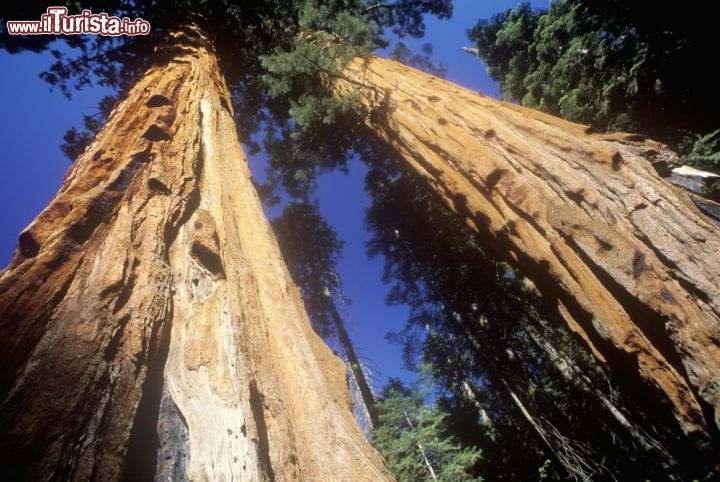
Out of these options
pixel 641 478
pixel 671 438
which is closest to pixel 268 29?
pixel 671 438

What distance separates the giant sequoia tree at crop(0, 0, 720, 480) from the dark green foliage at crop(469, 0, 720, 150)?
4.23m

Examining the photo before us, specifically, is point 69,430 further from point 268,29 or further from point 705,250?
point 268,29

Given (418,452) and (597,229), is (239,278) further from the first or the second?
(418,452)

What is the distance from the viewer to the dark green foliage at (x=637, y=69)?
23.0 ft

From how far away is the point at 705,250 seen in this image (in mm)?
3721

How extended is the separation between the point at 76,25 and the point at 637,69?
12858 mm

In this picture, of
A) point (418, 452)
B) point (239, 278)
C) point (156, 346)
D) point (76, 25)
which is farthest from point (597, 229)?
point (76, 25)

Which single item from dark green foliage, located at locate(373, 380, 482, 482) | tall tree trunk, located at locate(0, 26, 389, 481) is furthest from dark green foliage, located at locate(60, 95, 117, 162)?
dark green foliage, located at locate(373, 380, 482, 482)

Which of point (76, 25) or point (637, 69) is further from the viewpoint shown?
point (637, 69)

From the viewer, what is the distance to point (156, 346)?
233cm

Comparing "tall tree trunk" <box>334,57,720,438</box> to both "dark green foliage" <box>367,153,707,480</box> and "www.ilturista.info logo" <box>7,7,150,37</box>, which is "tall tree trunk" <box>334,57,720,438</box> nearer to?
"dark green foliage" <box>367,153,707,480</box>

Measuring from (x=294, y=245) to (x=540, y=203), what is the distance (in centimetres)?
1017

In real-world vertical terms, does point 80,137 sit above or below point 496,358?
above

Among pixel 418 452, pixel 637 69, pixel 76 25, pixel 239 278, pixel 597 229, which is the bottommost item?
pixel 418 452
